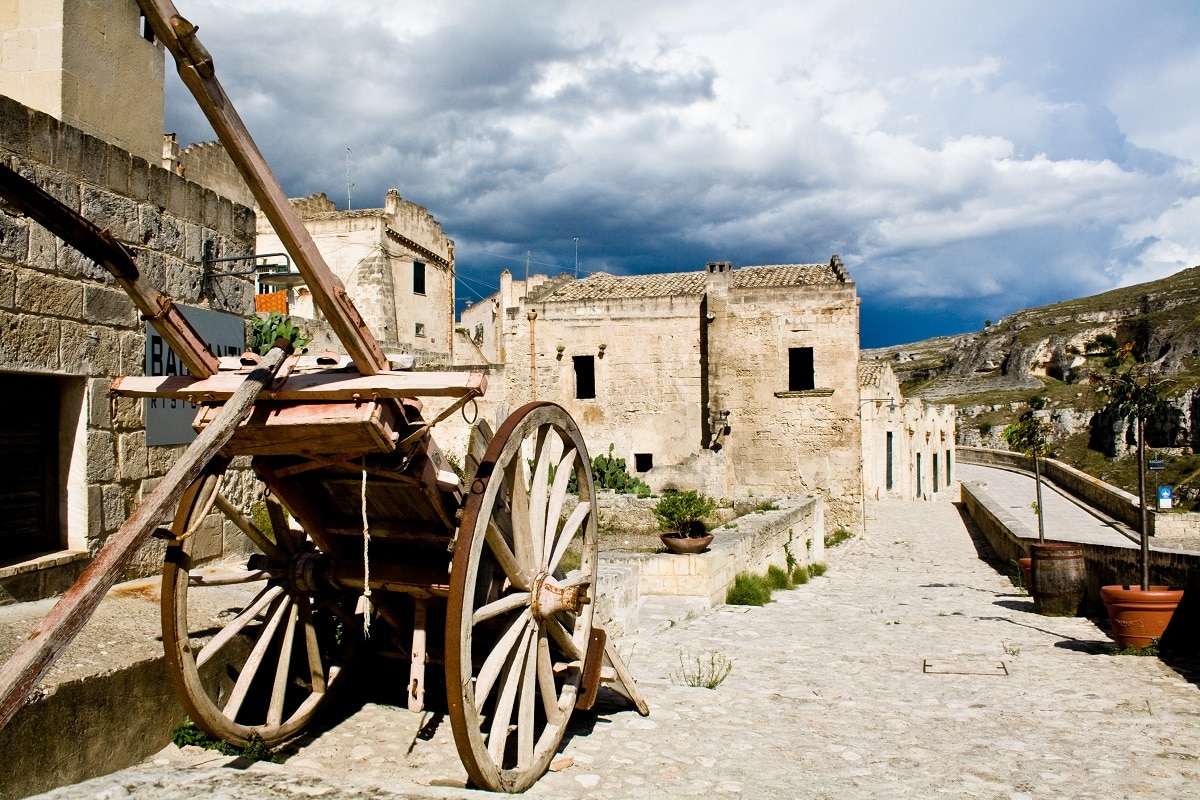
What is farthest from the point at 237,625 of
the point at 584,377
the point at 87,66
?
the point at 584,377

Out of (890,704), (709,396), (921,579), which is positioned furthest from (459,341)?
(890,704)

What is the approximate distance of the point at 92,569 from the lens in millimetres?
2469

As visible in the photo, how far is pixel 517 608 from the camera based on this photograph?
3887 millimetres

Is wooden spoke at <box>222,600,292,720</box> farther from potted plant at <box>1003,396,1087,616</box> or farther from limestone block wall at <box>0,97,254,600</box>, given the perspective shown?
potted plant at <box>1003,396,1087,616</box>

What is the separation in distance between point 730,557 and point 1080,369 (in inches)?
2399

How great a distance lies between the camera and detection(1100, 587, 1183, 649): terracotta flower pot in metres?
7.44

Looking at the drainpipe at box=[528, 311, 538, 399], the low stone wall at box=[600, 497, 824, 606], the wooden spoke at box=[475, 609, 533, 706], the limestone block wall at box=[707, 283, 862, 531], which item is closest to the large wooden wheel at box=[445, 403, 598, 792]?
the wooden spoke at box=[475, 609, 533, 706]

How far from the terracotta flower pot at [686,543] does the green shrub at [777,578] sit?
2.77 metres

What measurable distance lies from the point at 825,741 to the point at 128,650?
3.64 metres

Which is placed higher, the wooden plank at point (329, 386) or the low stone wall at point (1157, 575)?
the wooden plank at point (329, 386)

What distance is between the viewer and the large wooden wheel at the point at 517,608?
3.22 metres

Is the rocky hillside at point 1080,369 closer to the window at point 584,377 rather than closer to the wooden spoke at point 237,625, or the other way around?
the window at point 584,377

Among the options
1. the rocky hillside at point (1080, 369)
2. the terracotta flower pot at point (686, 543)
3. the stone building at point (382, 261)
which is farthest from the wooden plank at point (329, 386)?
the rocky hillside at point (1080, 369)

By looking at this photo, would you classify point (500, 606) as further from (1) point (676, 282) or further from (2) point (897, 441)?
(2) point (897, 441)
